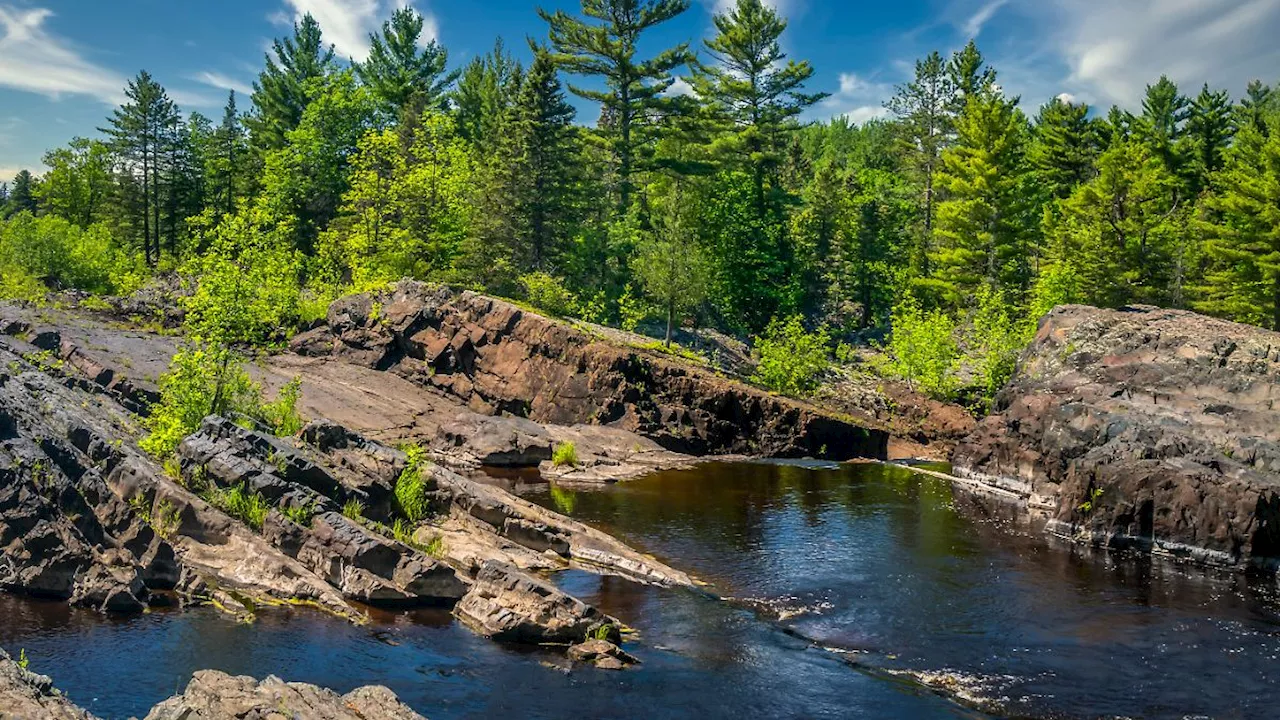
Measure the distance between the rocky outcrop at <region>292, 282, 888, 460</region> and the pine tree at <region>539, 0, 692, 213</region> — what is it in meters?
23.2

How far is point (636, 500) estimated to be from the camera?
36906 millimetres

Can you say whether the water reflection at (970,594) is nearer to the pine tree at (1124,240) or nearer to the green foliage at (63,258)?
the pine tree at (1124,240)

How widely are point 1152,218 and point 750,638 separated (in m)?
53.6

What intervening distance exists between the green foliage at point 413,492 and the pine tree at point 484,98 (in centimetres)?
5029

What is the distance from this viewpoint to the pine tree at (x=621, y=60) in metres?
70.2

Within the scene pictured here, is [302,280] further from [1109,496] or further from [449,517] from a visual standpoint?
[1109,496]

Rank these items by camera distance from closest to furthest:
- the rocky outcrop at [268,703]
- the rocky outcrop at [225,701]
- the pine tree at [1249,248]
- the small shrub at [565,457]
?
1. the rocky outcrop at [225,701]
2. the rocky outcrop at [268,703]
3. the small shrub at [565,457]
4. the pine tree at [1249,248]

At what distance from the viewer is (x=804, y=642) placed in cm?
2273

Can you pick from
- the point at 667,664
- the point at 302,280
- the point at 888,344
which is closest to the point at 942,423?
the point at 888,344

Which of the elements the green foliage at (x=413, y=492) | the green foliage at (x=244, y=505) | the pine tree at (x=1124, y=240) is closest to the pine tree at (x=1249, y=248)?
the pine tree at (x=1124, y=240)

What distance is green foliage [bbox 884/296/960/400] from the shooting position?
192 feet

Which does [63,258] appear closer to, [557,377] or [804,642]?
[557,377]

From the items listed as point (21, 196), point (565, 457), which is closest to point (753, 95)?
point (565, 457)

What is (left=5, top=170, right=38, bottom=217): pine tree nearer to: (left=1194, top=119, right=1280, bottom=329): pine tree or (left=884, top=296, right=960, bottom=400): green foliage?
(left=884, top=296, right=960, bottom=400): green foliage
